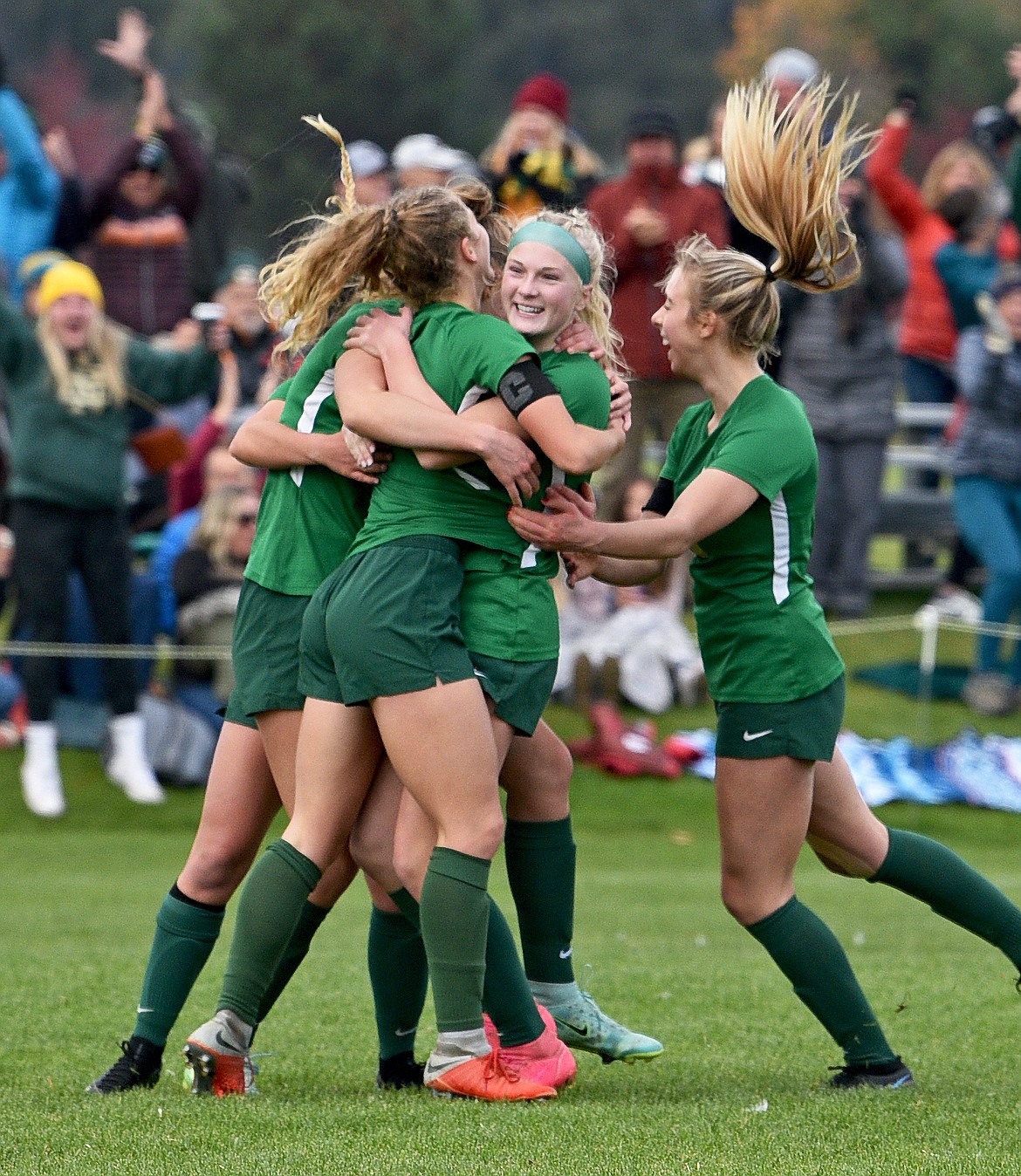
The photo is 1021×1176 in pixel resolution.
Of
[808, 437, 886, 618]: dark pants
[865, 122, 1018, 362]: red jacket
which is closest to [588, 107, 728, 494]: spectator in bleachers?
[808, 437, 886, 618]: dark pants

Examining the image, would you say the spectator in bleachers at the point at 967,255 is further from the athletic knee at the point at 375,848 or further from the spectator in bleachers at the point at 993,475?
the athletic knee at the point at 375,848

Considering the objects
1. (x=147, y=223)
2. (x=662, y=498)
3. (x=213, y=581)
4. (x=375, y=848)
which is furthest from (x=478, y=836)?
(x=147, y=223)

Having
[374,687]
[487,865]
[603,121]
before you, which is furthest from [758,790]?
[603,121]

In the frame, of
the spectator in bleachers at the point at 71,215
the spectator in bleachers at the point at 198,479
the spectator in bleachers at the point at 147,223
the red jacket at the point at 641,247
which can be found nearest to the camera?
the spectator in bleachers at the point at 198,479

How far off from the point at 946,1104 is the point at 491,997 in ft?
3.67

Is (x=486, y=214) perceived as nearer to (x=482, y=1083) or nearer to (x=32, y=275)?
(x=482, y=1083)

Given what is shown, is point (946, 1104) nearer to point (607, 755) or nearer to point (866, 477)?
point (607, 755)

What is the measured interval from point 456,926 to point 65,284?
593cm

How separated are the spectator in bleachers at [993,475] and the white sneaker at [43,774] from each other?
221 inches

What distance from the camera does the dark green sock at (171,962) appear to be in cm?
473

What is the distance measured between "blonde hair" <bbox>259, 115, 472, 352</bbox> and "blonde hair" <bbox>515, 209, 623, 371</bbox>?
0.77ft

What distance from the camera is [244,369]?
1223 cm

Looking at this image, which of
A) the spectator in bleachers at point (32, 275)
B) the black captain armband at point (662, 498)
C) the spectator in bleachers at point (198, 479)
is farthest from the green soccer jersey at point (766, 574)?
the spectator in bleachers at point (32, 275)

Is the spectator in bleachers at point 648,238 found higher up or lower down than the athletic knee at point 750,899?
higher up
